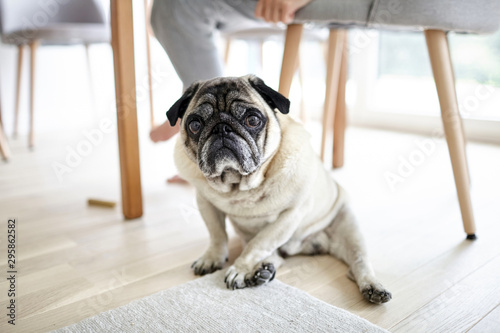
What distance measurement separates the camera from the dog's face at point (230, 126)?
1.01 meters

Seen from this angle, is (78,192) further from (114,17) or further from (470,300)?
(470,300)

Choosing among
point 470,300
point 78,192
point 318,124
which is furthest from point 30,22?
point 470,300

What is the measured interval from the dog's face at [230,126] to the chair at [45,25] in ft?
6.05

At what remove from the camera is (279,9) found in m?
1.27

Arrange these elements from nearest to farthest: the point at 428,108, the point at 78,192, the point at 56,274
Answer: the point at 56,274 → the point at 78,192 → the point at 428,108

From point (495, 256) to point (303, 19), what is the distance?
82 centimetres

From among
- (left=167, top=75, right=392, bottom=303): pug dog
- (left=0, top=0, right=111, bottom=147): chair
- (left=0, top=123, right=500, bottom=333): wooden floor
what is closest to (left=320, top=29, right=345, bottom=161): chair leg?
(left=0, top=123, right=500, bottom=333): wooden floor

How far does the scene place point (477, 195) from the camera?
1.70 m

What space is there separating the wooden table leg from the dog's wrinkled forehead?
445 mm

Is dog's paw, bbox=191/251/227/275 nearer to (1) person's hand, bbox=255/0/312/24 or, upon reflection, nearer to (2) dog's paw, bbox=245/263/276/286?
(2) dog's paw, bbox=245/263/276/286

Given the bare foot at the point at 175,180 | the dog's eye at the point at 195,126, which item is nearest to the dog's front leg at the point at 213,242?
the dog's eye at the point at 195,126

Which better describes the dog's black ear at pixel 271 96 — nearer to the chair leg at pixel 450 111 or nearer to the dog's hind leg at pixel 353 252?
the dog's hind leg at pixel 353 252

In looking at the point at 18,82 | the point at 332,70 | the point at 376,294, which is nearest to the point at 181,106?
the point at 376,294

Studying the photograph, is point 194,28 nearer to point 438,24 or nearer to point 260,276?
point 438,24
